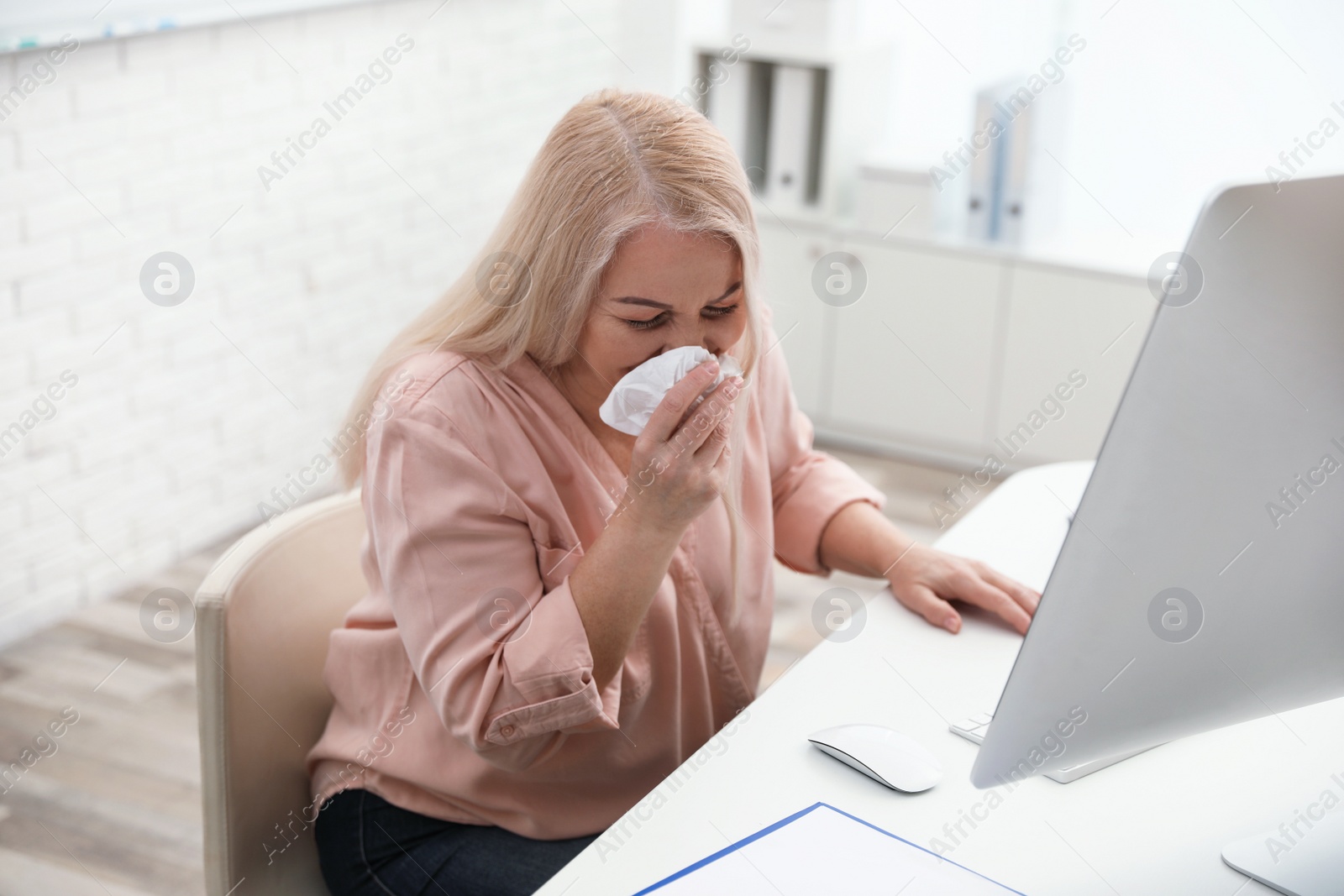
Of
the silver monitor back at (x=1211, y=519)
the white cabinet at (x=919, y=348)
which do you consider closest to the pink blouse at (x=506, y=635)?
the silver monitor back at (x=1211, y=519)

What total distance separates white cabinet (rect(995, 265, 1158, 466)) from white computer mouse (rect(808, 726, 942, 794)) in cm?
228

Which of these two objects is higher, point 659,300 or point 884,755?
point 659,300

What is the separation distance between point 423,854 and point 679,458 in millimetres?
420

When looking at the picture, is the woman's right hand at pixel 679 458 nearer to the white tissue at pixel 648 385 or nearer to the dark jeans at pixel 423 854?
the white tissue at pixel 648 385

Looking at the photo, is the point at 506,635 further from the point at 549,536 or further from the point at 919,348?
the point at 919,348

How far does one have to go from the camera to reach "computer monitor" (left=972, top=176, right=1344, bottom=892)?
62 centimetres

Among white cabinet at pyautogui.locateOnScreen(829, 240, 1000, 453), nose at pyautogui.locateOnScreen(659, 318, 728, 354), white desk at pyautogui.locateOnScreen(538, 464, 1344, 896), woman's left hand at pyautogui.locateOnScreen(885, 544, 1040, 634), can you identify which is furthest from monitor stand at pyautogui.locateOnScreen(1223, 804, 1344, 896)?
white cabinet at pyautogui.locateOnScreen(829, 240, 1000, 453)

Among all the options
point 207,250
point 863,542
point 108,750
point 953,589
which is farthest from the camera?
point 207,250

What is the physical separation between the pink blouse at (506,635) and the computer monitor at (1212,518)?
40 cm

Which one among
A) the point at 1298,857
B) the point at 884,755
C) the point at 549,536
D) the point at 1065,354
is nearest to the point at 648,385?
the point at 549,536

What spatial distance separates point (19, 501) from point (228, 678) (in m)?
1.58

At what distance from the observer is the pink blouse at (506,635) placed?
1.00 metres

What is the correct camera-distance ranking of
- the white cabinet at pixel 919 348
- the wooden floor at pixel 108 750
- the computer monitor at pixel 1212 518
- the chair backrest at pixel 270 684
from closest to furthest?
the computer monitor at pixel 1212 518, the chair backrest at pixel 270 684, the wooden floor at pixel 108 750, the white cabinet at pixel 919 348

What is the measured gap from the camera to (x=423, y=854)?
42.8 inches
